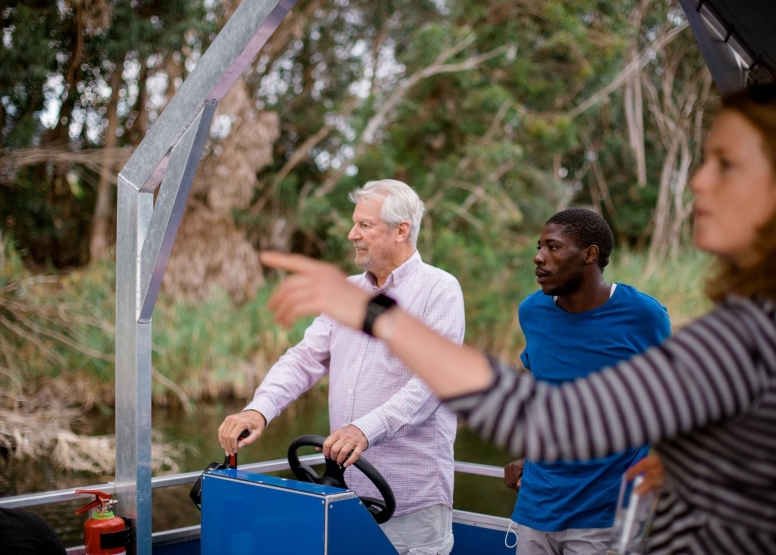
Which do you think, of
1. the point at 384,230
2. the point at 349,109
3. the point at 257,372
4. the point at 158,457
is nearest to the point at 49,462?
the point at 158,457

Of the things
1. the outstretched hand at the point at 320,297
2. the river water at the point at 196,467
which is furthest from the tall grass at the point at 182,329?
the outstretched hand at the point at 320,297

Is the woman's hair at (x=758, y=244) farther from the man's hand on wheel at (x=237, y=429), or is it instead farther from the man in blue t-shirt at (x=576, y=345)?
the man's hand on wheel at (x=237, y=429)

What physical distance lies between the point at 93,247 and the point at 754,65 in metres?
10.9

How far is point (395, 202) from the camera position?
8.39 ft

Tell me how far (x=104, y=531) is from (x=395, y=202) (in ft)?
4.06

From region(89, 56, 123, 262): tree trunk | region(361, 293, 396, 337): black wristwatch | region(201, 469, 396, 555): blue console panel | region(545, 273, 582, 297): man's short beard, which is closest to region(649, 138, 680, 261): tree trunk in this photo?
region(89, 56, 123, 262): tree trunk

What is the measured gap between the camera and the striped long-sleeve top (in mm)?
917

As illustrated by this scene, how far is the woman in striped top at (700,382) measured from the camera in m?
0.92

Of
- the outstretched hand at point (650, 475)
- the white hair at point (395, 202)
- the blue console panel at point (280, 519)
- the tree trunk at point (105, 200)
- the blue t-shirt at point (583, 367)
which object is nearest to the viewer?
the outstretched hand at point (650, 475)

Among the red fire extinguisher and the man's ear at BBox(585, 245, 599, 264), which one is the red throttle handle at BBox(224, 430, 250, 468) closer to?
the red fire extinguisher

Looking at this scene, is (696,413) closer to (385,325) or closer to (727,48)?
(385,325)

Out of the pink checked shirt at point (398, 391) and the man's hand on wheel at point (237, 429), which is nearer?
the man's hand on wheel at point (237, 429)

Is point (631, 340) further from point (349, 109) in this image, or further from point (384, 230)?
point (349, 109)

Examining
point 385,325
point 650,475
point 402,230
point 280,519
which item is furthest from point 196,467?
point 385,325
